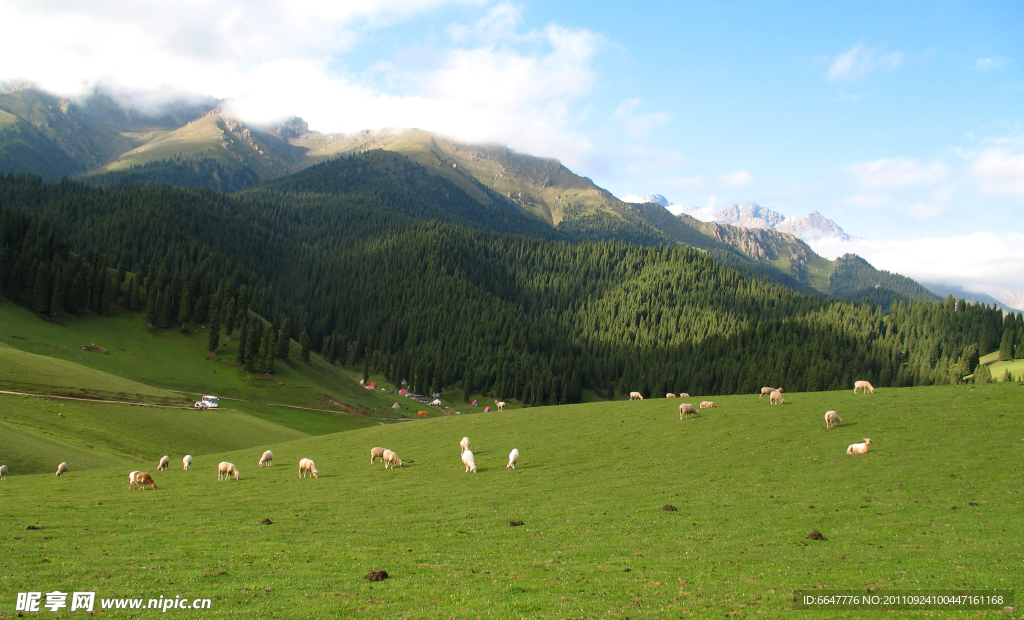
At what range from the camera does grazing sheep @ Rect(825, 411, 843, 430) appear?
43500 millimetres

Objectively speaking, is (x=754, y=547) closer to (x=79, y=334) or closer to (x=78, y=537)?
(x=78, y=537)

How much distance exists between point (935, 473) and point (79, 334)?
131m

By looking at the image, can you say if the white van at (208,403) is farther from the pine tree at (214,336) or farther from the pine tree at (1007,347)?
the pine tree at (1007,347)

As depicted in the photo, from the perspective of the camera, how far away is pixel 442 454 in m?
47.4

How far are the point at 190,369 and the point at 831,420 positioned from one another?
10752 cm

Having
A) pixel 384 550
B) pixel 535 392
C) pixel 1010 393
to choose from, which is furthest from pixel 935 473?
pixel 535 392

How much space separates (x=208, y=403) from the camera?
84125 millimetres

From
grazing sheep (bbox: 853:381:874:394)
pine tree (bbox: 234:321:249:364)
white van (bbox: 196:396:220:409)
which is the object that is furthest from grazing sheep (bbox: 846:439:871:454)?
pine tree (bbox: 234:321:249:364)

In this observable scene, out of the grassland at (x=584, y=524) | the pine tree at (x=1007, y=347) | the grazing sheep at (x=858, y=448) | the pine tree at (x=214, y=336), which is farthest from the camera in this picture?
the pine tree at (x=1007, y=347)

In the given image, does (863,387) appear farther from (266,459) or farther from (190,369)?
(190,369)

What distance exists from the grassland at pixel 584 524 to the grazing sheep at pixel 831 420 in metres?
1.03

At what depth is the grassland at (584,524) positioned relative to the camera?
680 inches

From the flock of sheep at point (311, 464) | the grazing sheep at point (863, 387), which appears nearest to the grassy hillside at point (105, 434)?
the flock of sheep at point (311, 464)

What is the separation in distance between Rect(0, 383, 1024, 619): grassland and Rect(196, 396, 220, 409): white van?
39869mm
